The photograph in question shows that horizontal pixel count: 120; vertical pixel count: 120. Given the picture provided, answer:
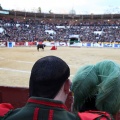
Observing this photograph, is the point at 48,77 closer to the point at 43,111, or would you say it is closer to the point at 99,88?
the point at 43,111

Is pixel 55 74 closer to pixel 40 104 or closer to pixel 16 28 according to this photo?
pixel 40 104

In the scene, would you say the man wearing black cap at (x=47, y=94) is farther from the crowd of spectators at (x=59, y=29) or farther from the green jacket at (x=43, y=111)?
the crowd of spectators at (x=59, y=29)

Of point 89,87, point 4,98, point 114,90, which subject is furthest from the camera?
point 4,98

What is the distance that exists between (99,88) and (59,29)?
6055 centimetres

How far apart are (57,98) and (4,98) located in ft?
7.43

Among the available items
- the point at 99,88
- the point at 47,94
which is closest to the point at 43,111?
the point at 47,94

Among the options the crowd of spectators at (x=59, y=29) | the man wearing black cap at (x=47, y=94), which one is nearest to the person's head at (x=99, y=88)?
the man wearing black cap at (x=47, y=94)

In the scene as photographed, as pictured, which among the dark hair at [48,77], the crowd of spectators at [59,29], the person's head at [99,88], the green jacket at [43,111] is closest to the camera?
the green jacket at [43,111]

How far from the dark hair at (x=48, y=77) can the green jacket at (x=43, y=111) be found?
81mm

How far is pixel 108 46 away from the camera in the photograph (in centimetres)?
4503

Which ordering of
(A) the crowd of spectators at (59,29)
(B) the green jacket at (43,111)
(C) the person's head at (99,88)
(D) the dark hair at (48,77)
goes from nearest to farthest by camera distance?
(B) the green jacket at (43,111) → (D) the dark hair at (48,77) → (C) the person's head at (99,88) → (A) the crowd of spectators at (59,29)

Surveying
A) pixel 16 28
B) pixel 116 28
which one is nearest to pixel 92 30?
pixel 116 28

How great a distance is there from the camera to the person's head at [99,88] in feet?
5.80

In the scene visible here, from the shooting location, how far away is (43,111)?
1.29 metres
